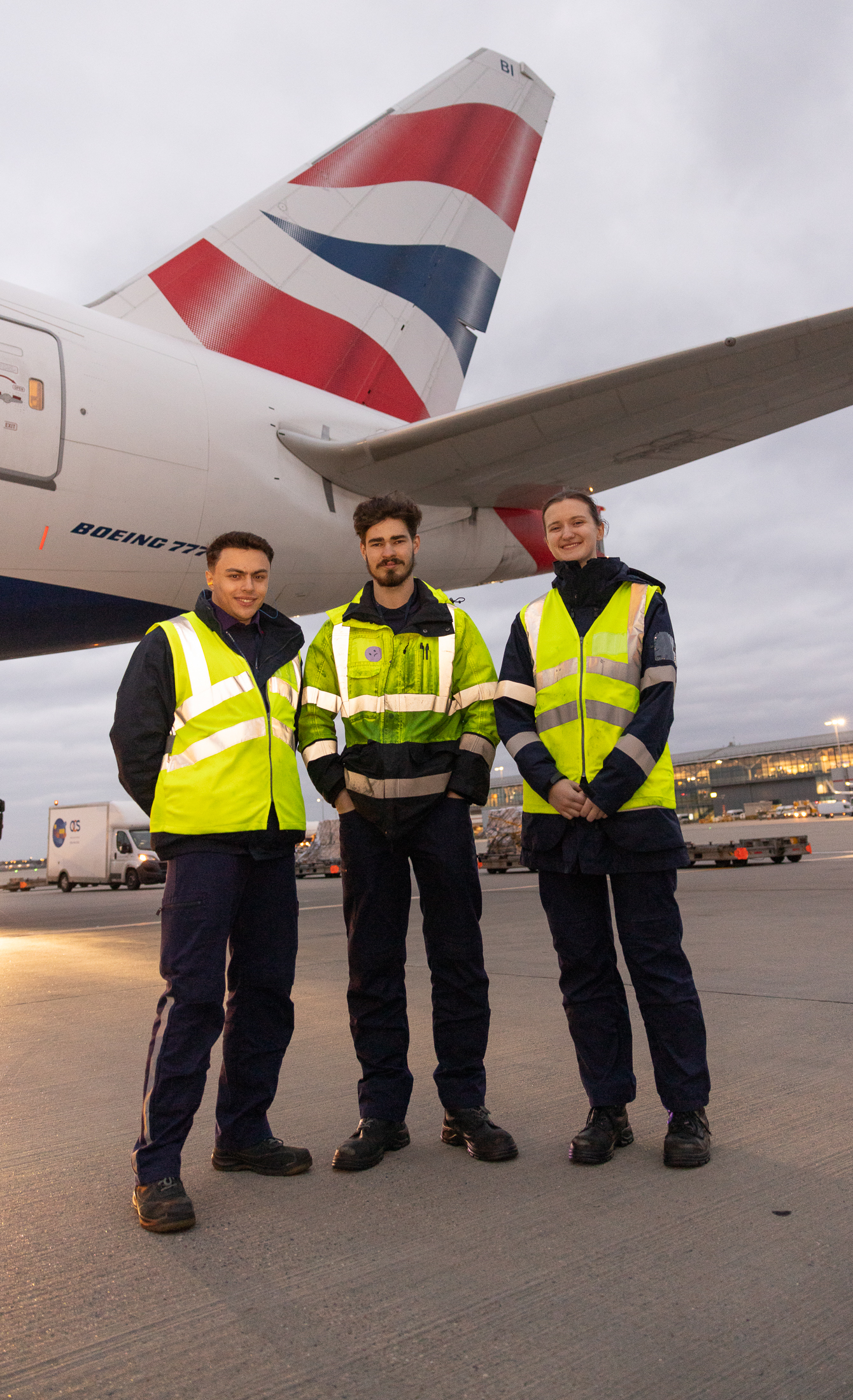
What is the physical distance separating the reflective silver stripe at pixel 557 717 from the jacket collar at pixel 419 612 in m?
0.42

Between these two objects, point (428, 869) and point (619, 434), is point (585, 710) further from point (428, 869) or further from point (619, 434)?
point (619, 434)

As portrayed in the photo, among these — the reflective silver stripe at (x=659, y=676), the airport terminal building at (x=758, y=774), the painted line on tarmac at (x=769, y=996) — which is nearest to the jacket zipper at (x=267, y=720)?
the reflective silver stripe at (x=659, y=676)

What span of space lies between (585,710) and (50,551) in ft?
16.0

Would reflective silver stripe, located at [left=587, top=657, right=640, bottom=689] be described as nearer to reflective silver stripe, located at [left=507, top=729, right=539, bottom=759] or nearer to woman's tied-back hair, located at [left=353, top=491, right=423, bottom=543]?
reflective silver stripe, located at [left=507, top=729, right=539, bottom=759]

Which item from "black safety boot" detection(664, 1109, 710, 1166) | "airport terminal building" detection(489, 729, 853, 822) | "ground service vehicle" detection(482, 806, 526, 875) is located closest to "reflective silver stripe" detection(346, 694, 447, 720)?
"black safety boot" detection(664, 1109, 710, 1166)

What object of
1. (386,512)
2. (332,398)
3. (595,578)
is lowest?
(595,578)

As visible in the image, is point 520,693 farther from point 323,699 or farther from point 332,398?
point 332,398

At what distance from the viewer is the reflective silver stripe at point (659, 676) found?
110 inches

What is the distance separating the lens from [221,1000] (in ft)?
8.18

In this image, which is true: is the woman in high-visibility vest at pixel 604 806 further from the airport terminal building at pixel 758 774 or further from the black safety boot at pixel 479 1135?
the airport terminal building at pixel 758 774

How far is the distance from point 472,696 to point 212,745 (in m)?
0.86

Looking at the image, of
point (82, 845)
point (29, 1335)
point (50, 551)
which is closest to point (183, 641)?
point (29, 1335)

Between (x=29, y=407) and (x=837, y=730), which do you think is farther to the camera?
(x=837, y=730)

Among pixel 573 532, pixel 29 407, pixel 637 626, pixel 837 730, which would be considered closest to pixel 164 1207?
pixel 637 626
